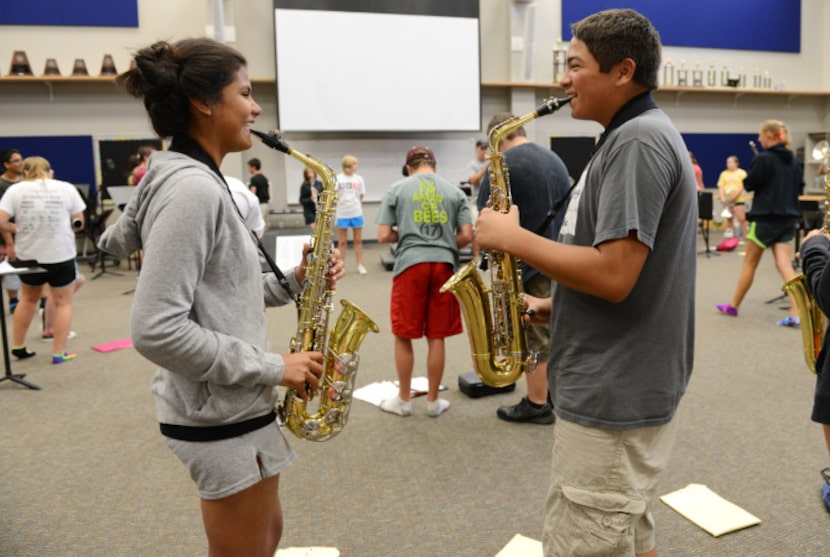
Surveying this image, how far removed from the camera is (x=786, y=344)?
5547mm

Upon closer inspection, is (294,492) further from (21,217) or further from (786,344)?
(786,344)

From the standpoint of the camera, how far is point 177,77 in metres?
1.50

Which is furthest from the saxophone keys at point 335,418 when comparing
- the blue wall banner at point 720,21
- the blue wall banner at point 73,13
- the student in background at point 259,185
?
the blue wall banner at point 720,21

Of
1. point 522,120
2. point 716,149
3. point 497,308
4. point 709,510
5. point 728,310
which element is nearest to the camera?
point 522,120

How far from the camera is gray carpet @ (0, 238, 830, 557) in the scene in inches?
109

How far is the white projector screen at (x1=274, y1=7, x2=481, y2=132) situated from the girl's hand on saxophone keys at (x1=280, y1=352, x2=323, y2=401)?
1088cm

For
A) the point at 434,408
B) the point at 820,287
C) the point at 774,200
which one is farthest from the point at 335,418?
the point at 774,200

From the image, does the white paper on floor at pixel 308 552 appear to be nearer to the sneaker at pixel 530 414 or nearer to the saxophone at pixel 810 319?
the sneaker at pixel 530 414

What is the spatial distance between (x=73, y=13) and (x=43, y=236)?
8.41 meters

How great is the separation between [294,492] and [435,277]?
5.01 feet

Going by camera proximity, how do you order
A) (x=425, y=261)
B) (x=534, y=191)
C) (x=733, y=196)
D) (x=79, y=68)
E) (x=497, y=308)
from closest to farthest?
(x=497, y=308)
(x=534, y=191)
(x=425, y=261)
(x=79, y=68)
(x=733, y=196)

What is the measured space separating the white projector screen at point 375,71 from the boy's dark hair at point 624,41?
10.9 meters

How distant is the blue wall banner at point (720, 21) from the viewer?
1380 centimetres

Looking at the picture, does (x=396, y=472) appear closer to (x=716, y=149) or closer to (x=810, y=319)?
(x=810, y=319)
